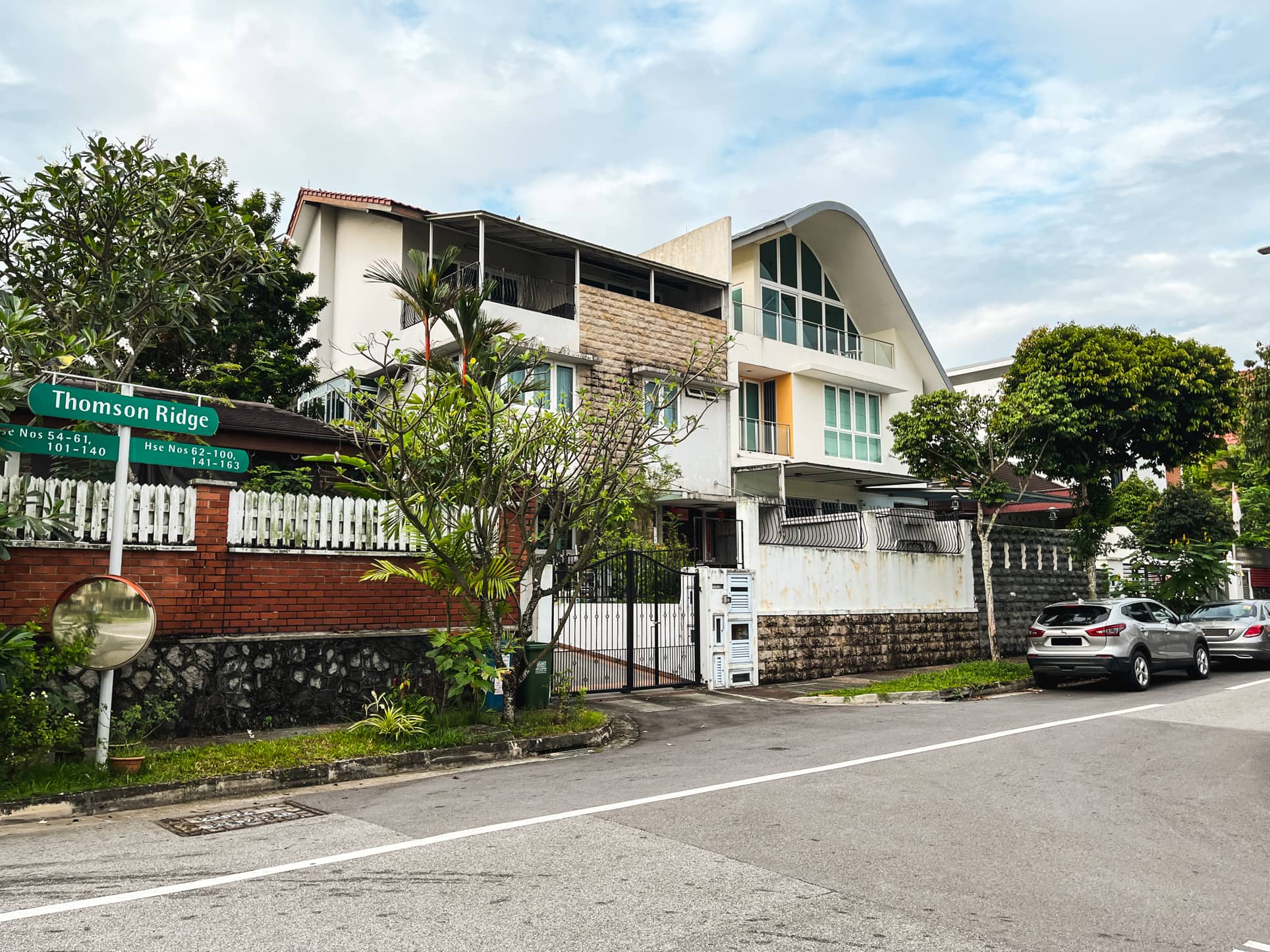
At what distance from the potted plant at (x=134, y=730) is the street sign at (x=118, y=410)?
2.69m

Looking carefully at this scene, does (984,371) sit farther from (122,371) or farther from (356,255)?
(122,371)

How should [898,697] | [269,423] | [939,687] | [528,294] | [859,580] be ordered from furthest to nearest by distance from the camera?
[528,294]
[859,580]
[269,423]
[939,687]
[898,697]

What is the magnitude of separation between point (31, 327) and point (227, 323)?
42.0 feet

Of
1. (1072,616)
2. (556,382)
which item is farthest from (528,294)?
(1072,616)

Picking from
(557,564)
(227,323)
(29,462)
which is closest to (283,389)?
(227,323)

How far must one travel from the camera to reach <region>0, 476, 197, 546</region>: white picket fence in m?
9.09

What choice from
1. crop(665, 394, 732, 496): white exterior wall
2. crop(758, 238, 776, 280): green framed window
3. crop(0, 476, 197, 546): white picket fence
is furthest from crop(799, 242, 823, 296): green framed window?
crop(0, 476, 197, 546): white picket fence

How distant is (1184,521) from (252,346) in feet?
82.7

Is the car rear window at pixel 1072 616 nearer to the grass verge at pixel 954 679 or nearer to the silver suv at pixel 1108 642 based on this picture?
the silver suv at pixel 1108 642

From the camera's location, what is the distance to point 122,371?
41.3ft

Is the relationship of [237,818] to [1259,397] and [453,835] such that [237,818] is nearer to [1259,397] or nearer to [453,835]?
[453,835]

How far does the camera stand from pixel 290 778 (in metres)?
8.63

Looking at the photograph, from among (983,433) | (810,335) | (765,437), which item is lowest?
(983,433)

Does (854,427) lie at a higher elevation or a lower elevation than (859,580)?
higher
